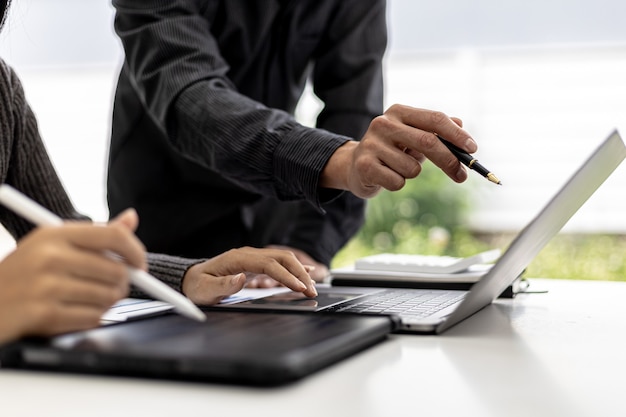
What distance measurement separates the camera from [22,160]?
4.22 feet

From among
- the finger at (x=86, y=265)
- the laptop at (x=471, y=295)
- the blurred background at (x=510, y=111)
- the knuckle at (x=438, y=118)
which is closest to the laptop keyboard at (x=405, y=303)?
the laptop at (x=471, y=295)

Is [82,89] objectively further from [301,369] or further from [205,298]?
[301,369]

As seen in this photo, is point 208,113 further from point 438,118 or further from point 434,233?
point 434,233

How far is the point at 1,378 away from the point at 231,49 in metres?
1.09

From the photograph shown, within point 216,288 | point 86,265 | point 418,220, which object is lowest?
point 418,220

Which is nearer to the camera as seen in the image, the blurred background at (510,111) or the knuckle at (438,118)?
the knuckle at (438,118)

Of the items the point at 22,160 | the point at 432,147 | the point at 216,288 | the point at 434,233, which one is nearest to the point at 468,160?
the point at 432,147

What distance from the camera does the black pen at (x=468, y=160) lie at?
95 centimetres

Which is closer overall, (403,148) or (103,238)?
(103,238)

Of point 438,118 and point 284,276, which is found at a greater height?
point 438,118

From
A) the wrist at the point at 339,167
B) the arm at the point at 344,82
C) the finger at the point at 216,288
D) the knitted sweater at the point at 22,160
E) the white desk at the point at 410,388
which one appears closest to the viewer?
the white desk at the point at 410,388

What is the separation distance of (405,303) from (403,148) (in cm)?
21

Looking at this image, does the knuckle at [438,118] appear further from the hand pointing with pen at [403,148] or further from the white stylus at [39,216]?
the white stylus at [39,216]

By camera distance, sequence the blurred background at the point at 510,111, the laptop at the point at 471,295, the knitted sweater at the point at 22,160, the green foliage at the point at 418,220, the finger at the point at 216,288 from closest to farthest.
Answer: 1. the laptop at the point at 471,295
2. the finger at the point at 216,288
3. the knitted sweater at the point at 22,160
4. the blurred background at the point at 510,111
5. the green foliage at the point at 418,220
